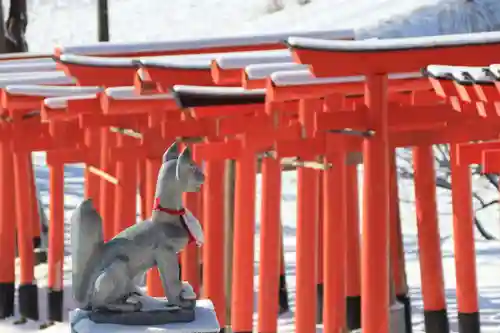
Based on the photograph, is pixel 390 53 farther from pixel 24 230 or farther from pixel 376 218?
pixel 24 230

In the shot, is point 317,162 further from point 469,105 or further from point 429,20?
point 429,20

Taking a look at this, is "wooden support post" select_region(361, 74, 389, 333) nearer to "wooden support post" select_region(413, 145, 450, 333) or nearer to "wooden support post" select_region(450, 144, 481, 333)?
"wooden support post" select_region(450, 144, 481, 333)

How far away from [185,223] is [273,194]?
12.6 feet

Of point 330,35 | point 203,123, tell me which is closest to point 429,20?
point 330,35

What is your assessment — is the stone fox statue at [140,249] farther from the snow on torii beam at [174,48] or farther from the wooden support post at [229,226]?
the wooden support post at [229,226]

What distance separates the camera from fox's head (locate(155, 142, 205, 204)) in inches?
296

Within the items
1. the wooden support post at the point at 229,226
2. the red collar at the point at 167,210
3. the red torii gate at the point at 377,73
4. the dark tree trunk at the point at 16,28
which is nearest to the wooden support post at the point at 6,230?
the wooden support post at the point at 229,226

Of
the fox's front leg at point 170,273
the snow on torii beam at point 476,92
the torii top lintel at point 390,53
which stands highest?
the torii top lintel at point 390,53

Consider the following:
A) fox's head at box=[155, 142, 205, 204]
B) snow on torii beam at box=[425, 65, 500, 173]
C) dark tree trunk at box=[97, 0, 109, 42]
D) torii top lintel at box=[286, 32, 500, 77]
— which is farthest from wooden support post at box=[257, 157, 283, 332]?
dark tree trunk at box=[97, 0, 109, 42]

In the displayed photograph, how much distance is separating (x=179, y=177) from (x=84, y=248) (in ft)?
2.63

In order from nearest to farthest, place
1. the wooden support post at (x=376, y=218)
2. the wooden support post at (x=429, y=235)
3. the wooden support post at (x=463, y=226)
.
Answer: the wooden support post at (x=376, y=218), the wooden support post at (x=463, y=226), the wooden support post at (x=429, y=235)

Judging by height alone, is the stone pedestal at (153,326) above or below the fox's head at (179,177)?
below

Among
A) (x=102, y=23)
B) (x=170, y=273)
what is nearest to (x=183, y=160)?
(x=170, y=273)

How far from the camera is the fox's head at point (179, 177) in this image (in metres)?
7.51
